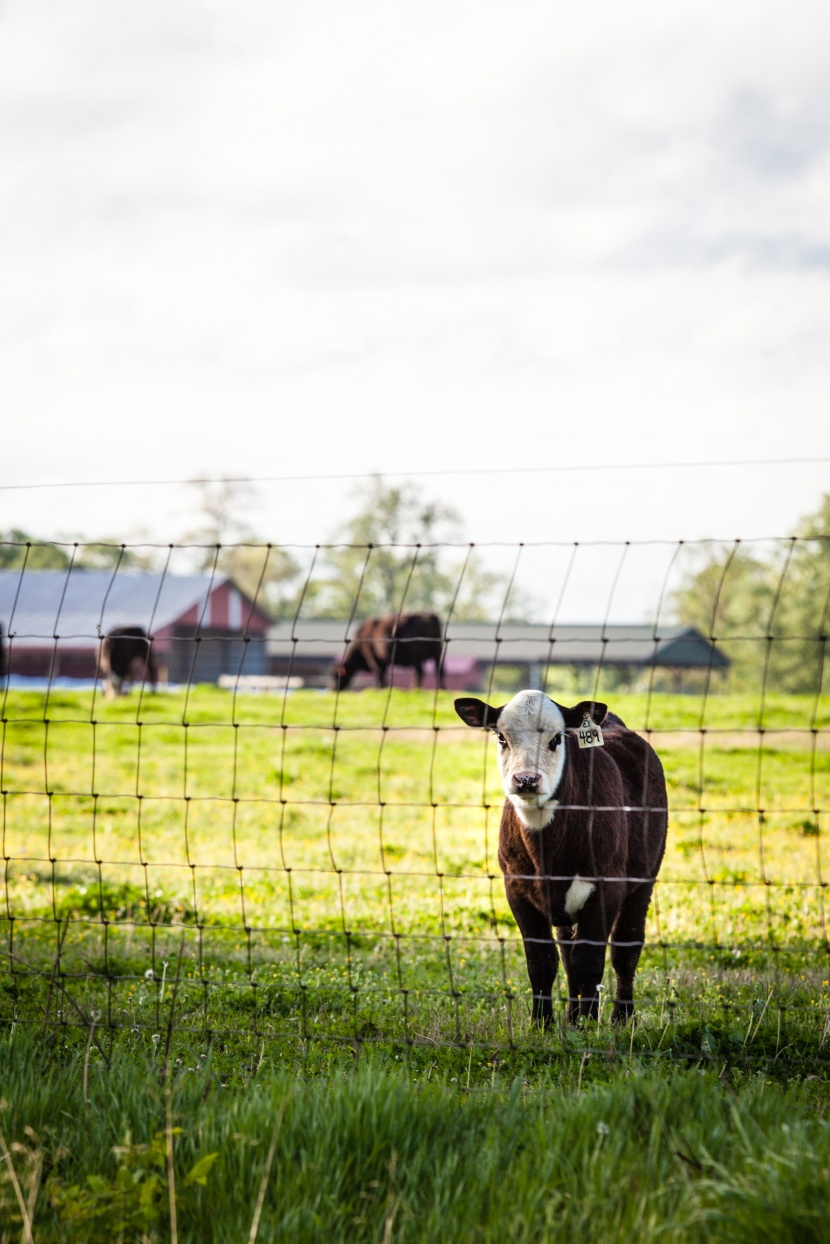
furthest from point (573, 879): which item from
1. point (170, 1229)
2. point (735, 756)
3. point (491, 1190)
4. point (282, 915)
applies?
point (735, 756)

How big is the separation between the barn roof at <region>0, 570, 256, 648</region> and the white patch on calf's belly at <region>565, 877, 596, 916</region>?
41.2 metres

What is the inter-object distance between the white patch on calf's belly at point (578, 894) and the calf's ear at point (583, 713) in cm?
79

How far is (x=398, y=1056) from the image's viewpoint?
16.1 ft

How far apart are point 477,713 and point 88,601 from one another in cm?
4647

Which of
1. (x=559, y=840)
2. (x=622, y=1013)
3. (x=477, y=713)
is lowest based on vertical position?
(x=622, y=1013)

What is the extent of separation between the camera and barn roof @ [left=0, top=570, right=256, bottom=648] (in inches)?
1848

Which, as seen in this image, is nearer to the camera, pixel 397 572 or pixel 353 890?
pixel 353 890

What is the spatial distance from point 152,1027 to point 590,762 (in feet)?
8.11

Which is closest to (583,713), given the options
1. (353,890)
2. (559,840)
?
(559,840)

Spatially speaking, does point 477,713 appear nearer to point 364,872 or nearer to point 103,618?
point 364,872

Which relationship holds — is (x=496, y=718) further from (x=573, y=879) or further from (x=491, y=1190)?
(x=491, y=1190)

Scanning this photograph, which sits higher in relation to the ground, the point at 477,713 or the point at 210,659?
the point at 210,659

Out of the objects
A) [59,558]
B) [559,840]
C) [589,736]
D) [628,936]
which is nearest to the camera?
[589,736]

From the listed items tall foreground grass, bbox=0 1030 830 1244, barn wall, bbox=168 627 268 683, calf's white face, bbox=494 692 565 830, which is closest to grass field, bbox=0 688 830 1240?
tall foreground grass, bbox=0 1030 830 1244
